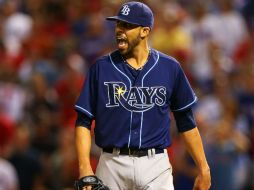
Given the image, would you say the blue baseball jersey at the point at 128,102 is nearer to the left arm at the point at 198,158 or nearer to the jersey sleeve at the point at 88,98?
the jersey sleeve at the point at 88,98

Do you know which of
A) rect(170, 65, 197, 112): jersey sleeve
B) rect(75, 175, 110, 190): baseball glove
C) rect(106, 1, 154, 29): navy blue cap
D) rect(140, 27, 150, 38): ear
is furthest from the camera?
rect(170, 65, 197, 112): jersey sleeve

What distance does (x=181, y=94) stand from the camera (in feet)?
23.4

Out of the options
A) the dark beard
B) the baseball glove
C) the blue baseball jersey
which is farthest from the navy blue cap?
the baseball glove

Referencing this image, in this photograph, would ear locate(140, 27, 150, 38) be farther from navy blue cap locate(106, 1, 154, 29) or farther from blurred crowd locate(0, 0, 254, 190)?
blurred crowd locate(0, 0, 254, 190)

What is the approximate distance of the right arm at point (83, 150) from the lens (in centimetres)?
672

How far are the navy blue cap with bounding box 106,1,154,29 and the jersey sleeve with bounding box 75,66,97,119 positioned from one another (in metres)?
0.45

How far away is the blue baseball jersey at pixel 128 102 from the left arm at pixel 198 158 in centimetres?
17

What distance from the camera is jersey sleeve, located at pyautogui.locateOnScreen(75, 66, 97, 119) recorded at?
692 centimetres

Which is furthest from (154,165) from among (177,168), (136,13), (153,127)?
(177,168)

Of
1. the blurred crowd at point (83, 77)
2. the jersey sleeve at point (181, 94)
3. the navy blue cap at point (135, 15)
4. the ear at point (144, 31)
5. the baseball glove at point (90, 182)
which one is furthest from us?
the blurred crowd at point (83, 77)

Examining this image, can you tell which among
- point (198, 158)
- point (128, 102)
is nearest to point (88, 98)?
point (128, 102)

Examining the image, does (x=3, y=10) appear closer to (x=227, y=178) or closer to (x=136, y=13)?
→ (x=227, y=178)

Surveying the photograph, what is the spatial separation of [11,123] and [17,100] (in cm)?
57

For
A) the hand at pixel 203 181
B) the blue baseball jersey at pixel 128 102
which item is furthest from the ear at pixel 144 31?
the hand at pixel 203 181
